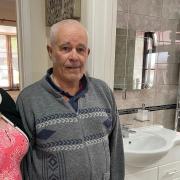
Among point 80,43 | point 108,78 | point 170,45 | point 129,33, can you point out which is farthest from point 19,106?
point 170,45

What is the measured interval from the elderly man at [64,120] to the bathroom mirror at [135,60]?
0.85 m

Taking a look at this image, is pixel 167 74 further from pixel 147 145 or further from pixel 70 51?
pixel 70 51

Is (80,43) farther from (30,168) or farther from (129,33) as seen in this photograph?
(129,33)

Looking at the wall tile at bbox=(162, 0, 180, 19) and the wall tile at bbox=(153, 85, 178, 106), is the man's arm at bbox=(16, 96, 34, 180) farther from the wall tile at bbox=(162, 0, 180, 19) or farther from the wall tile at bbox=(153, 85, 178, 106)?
the wall tile at bbox=(162, 0, 180, 19)

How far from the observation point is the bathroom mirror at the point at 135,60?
1810 millimetres

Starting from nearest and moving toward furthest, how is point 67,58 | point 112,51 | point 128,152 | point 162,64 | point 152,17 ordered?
1. point 67,58
2. point 112,51
3. point 128,152
4. point 152,17
5. point 162,64

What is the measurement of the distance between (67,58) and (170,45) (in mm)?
1368

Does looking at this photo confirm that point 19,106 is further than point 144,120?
No

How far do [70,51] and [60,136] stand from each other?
36 centimetres

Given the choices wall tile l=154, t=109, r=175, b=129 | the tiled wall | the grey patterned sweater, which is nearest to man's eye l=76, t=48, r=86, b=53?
the grey patterned sweater

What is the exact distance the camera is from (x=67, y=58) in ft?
3.11

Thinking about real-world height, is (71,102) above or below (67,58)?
below

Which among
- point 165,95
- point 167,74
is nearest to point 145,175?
point 165,95

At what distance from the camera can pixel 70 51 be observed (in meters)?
0.96
